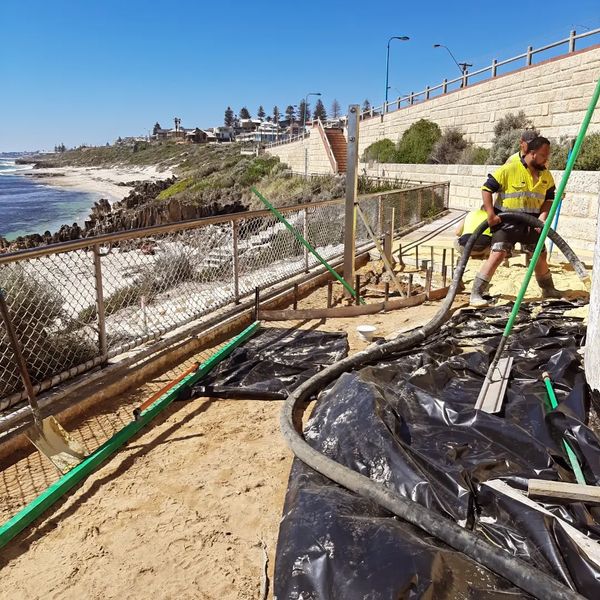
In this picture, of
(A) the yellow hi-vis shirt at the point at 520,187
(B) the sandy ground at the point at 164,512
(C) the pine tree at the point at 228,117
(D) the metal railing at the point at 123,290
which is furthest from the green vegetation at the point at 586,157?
(C) the pine tree at the point at 228,117

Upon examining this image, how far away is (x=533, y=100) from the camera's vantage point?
1847 centimetres

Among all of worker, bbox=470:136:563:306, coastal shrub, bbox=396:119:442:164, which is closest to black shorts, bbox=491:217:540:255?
worker, bbox=470:136:563:306

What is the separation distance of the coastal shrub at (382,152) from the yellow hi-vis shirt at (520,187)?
869 inches

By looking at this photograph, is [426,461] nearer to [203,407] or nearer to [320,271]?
[203,407]

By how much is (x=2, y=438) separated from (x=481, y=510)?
273 centimetres

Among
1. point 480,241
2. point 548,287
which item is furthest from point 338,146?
point 548,287

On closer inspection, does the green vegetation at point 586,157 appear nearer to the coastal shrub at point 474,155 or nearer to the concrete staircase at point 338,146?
the coastal shrub at point 474,155

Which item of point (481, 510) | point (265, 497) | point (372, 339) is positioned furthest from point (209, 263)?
point (481, 510)

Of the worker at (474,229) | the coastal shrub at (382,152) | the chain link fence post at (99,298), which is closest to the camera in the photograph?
the chain link fence post at (99,298)

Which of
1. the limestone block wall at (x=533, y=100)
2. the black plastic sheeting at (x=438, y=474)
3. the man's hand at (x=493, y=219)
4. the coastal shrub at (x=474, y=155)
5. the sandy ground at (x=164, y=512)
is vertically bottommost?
the sandy ground at (x=164, y=512)

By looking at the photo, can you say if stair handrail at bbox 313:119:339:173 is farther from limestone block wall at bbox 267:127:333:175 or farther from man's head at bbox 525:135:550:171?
man's head at bbox 525:135:550:171

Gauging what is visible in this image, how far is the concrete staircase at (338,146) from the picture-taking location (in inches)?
1385

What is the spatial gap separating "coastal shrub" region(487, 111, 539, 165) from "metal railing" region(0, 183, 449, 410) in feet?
32.0

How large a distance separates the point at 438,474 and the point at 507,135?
19.0 metres
